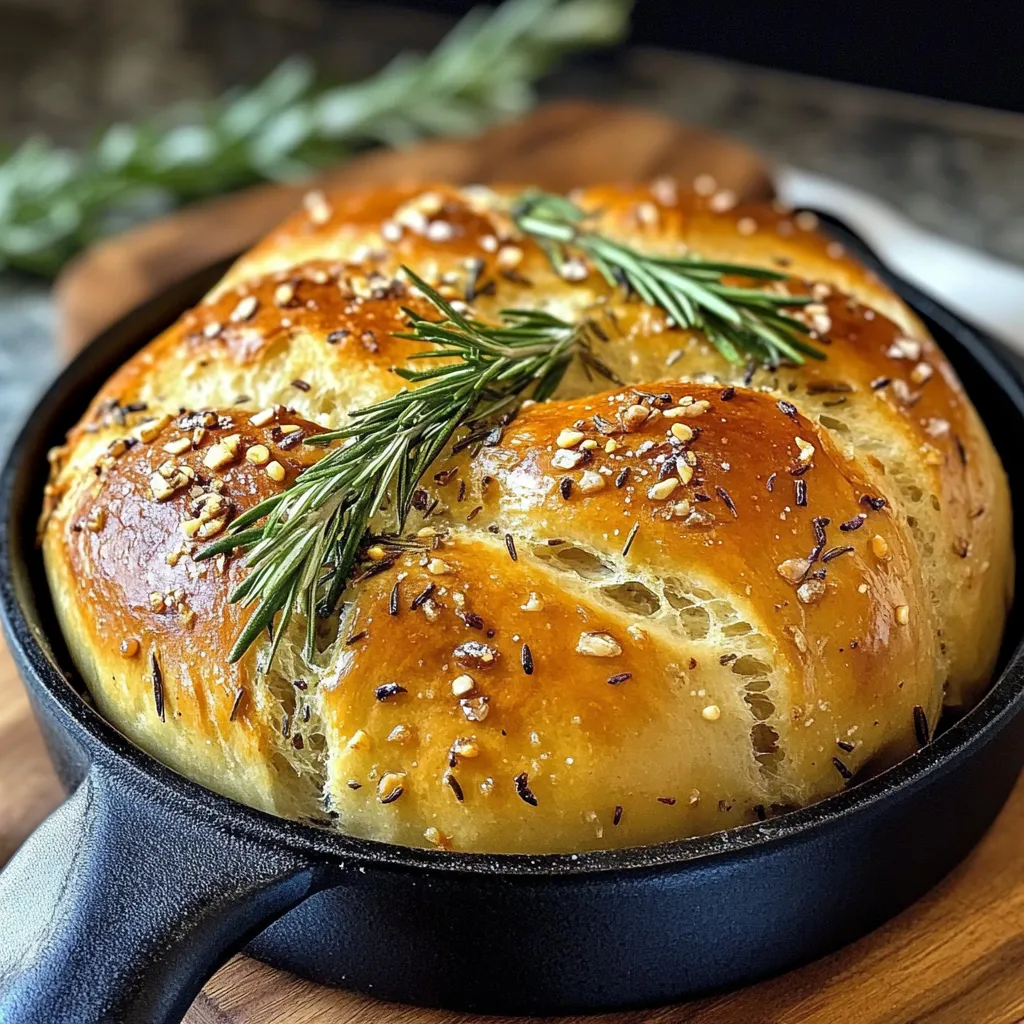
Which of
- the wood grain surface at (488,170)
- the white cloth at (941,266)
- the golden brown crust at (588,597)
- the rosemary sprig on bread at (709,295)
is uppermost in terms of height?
the wood grain surface at (488,170)

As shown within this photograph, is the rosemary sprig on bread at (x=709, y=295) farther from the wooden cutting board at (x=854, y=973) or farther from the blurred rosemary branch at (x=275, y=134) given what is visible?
the blurred rosemary branch at (x=275, y=134)

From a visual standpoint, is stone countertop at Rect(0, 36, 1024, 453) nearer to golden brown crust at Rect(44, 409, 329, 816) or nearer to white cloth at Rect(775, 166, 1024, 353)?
white cloth at Rect(775, 166, 1024, 353)

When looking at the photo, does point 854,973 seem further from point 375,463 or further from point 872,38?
point 872,38

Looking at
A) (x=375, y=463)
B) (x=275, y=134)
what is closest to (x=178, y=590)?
(x=375, y=463)

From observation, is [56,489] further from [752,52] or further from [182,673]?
[752,52]

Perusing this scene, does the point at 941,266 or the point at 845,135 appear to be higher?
the point at 845,135

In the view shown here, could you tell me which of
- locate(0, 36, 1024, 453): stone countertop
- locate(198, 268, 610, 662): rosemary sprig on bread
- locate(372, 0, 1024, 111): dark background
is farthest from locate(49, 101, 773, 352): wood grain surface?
locate(198, 268, 610, 662): rosemary sprig on bread

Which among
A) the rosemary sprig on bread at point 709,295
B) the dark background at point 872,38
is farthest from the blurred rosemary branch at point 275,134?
the rosemary sprig on bread at point 709,295
